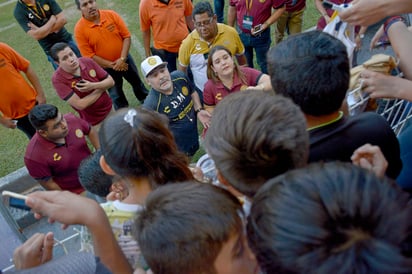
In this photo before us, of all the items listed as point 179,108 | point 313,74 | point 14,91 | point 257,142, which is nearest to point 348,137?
point 313,74

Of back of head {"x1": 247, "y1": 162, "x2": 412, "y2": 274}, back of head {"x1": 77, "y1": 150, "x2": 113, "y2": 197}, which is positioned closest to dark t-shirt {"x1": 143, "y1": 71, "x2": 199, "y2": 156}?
back of head {"x1": 77, "y1": 150, "x2": 113, "y2": 197}

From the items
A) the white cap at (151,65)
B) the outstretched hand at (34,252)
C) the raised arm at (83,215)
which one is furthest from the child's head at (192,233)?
the white cap at (151,65)

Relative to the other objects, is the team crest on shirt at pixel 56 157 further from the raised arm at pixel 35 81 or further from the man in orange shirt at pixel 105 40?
the man in orange shirt at pixel 105 40

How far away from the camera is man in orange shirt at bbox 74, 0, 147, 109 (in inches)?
184

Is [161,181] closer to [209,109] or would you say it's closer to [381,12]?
[381,12]

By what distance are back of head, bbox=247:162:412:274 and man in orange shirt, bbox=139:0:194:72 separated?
4.19 m

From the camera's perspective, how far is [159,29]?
4906mm

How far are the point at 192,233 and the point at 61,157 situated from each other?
2564 millimetres

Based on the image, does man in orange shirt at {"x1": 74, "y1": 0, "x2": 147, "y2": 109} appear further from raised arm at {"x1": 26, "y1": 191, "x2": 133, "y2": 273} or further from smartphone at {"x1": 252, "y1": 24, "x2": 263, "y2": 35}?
raised arm at {"x1": 26, "y1": 191, "x2": 133, "y2": 273}

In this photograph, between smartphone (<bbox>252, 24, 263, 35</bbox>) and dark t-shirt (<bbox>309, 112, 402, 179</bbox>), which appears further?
smartphone (<bbox>252, 24, 263, 35</bbox>)

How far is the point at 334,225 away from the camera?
0.90 meters

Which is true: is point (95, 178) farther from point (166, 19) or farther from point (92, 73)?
point (166, 19)

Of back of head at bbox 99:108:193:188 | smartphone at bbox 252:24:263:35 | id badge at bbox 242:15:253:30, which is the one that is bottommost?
smartphone at bbox 252:24:263:35

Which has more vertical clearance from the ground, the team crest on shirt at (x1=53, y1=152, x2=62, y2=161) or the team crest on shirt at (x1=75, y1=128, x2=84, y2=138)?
the team crest on shirt at (x1=75, y1=128, x2=84, y2=138)
